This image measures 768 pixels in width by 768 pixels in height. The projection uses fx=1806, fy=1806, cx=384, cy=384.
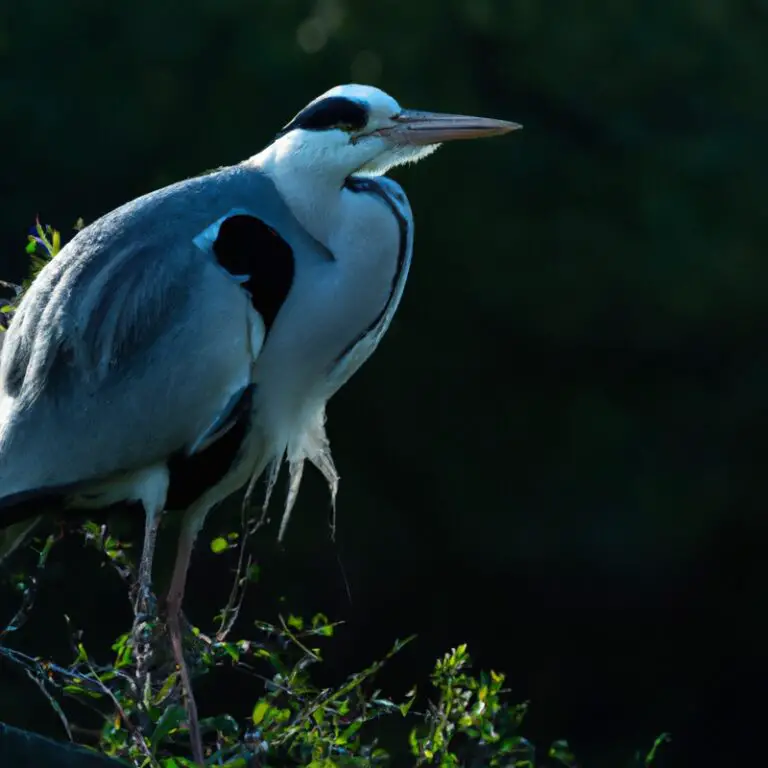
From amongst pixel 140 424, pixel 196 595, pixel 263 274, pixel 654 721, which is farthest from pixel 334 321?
pixel 654 721

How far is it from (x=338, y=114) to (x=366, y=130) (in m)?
0.05

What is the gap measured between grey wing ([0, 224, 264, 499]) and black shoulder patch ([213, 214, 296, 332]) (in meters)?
0.02

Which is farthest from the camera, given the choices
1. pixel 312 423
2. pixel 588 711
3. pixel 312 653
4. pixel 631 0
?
pixel 588 711

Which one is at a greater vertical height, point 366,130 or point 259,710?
point 366,130

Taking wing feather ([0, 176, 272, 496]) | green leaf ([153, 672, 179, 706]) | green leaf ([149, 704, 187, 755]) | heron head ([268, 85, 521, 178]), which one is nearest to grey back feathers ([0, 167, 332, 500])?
wing feather ([0, 176, 272, 496])

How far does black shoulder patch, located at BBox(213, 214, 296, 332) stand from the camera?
271 centimetres

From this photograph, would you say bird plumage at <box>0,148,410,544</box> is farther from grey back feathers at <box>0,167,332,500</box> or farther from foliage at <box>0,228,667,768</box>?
foliage at <box>0,228,667,768</box>

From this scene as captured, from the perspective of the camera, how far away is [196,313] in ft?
8.76

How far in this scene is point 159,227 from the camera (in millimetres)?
2703

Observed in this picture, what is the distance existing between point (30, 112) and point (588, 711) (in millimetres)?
2787

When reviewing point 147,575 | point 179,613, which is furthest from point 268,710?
point 179,613

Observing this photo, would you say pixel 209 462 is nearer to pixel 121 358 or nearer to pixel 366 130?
pixel 121 358

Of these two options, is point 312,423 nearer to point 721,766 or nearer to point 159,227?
point 159,227

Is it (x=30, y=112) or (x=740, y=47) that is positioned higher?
(x=30, y=112)
